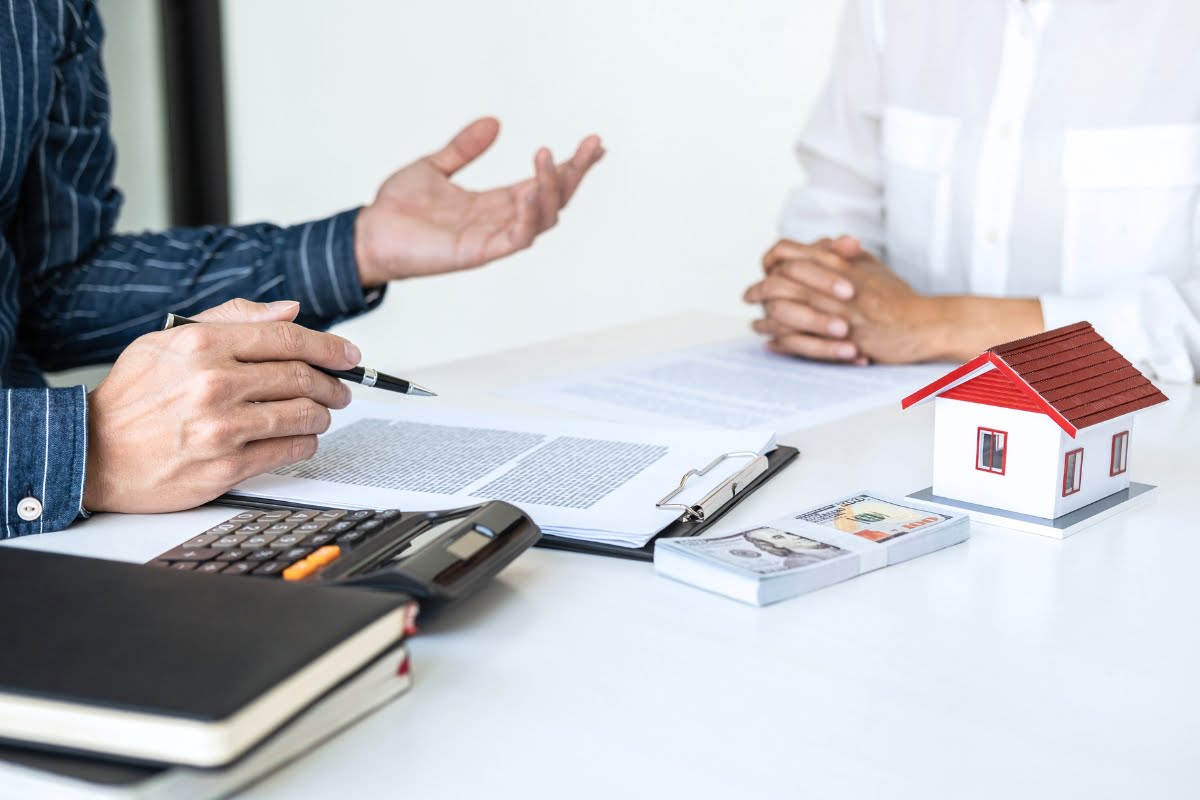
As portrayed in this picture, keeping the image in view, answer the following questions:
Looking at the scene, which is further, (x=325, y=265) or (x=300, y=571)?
(x=325, y=265)

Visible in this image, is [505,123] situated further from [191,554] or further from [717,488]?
[191,554]

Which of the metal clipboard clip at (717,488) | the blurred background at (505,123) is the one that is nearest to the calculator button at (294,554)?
the metal clipboard clip at (717,488)

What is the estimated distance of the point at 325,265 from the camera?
1415mm

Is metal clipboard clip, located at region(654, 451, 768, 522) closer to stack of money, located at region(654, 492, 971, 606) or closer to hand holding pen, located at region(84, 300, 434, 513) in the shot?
stack of money, located at region(654, 492, 971, 606)

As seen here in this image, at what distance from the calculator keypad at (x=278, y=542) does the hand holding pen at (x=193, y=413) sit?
0.08 m

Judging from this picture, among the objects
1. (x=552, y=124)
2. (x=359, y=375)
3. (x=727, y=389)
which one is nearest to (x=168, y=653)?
(x=359, y=375)

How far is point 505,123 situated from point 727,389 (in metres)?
1.94

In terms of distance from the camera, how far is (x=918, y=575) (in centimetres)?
71

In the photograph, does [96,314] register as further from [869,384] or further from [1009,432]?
[1009,432]

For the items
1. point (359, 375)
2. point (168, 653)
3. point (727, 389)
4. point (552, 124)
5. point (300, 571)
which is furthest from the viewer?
point (552, 124)

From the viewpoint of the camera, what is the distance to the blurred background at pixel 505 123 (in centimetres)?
262

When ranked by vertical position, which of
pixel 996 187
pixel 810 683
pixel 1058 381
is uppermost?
pixel 996 187

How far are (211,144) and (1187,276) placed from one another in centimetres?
302

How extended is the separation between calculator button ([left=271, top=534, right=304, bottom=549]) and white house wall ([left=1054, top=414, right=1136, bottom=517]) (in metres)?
0.50
